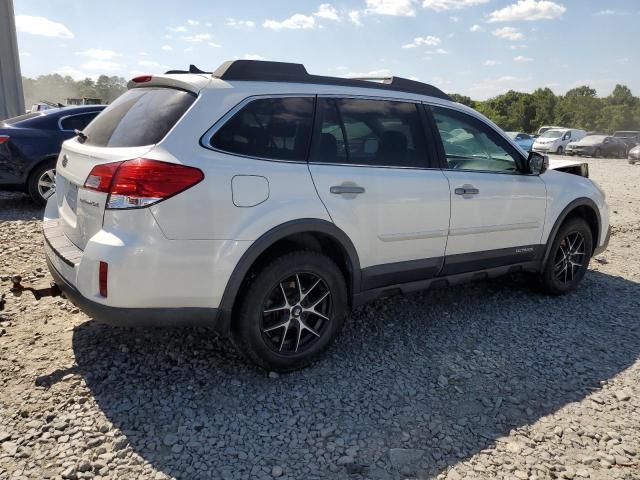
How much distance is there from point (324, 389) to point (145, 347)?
1303 mm

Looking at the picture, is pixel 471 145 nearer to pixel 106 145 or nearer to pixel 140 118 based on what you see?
pixel 140 118

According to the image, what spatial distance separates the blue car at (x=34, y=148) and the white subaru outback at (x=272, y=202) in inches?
177

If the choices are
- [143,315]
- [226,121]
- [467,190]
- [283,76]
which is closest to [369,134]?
[283,76]

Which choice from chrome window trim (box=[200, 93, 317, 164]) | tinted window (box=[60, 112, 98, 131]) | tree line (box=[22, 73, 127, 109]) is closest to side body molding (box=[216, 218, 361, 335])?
chrome window trim (box=[200, 93, 317, 164])

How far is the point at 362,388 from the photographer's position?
319 cm

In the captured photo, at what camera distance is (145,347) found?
353 cm

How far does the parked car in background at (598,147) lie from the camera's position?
29547 mm

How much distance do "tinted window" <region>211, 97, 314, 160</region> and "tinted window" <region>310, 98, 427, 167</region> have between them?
115mm

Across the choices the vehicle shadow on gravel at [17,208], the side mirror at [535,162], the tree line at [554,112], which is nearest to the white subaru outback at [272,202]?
the side mirror at [535,162]

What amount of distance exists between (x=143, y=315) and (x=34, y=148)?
5.89m

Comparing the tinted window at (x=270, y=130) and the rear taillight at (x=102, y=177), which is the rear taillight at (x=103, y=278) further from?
the tinted window at (x=270, y=130)

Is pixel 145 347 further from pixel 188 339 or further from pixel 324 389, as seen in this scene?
pixel 324 389

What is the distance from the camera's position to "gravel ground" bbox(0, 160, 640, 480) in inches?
99.0

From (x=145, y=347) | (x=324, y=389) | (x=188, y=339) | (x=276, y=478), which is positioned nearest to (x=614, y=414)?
(x=324, y=389)
